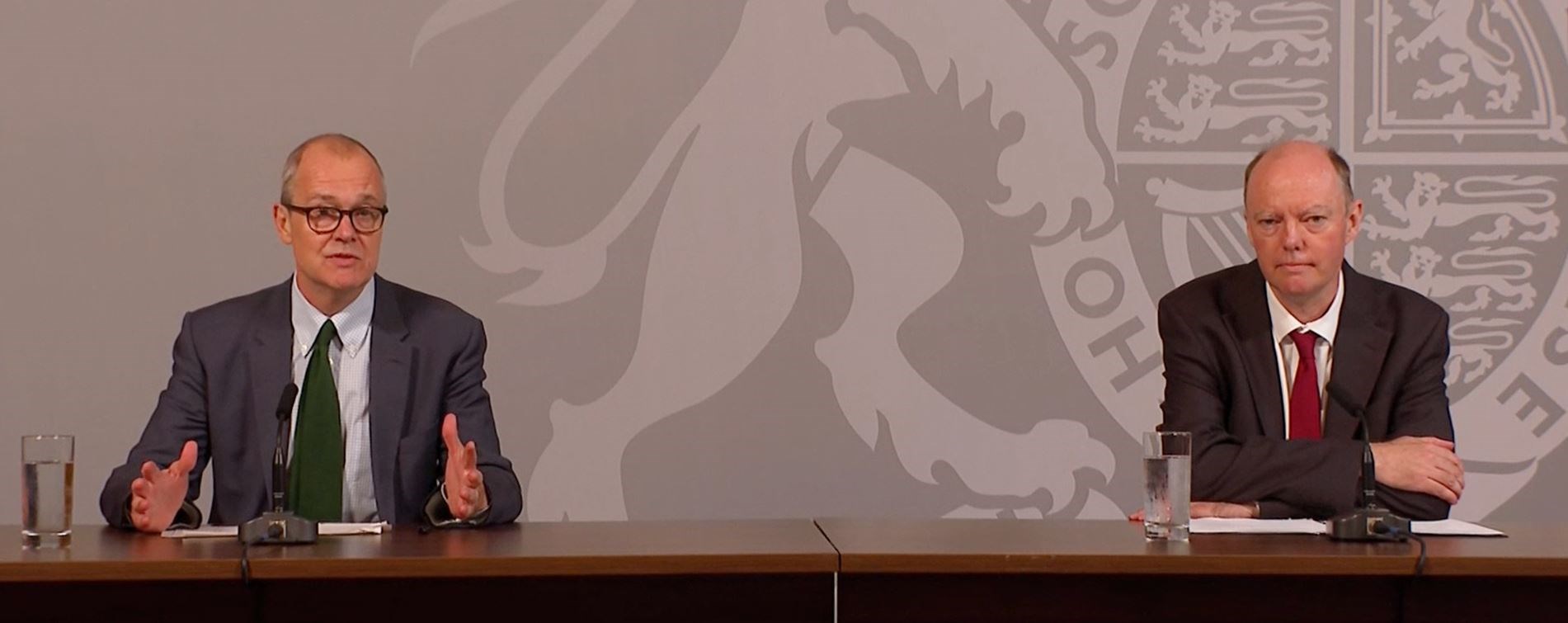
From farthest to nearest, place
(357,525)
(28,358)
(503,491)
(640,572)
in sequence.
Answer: (28,358), (503,491), (357,525), (640,572)

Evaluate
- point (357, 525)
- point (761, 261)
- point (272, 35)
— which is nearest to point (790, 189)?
point (761, 261)

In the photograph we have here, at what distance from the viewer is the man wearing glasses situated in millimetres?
3191

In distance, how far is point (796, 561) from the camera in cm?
250

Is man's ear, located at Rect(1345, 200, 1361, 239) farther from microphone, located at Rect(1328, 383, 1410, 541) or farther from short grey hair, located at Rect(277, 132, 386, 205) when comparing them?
short grey hair, located at Rect(277, 132, 386, 205)

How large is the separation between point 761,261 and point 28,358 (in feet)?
5.89

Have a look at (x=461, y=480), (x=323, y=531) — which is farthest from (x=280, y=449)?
(x=461, y=480)

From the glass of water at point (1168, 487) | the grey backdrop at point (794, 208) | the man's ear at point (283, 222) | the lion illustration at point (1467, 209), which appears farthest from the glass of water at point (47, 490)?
the lion illustration at point (1467, 209)

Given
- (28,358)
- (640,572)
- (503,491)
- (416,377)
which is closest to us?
(640,572)

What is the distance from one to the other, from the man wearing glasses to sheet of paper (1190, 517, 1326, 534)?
3.91ft

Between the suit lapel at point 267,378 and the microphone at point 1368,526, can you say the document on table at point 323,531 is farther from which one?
the microphone at point 1368,526

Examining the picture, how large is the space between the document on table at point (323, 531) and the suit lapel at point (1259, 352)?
1.69 m

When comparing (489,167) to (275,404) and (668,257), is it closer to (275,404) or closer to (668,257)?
(668,257)

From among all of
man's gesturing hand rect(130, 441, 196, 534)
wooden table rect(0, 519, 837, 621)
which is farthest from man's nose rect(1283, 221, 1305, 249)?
man's gesturing hand rect(130, 441, 196, 534)

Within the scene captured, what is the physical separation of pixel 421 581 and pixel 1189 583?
1.13 metres
